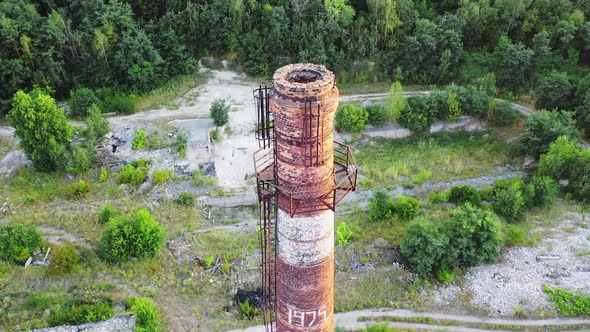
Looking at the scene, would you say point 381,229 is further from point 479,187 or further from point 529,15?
point 529,15

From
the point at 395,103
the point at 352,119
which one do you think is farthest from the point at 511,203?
the point at 352,119

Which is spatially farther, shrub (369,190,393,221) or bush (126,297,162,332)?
shrub (369,190,393,221)

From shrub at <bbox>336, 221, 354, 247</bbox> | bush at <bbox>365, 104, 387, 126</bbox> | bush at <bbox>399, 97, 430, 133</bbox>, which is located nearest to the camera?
shrub at <bbox>336, 221, 354, 247</bbox>

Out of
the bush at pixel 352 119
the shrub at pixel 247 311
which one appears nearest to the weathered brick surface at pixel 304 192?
the shrub at pixel 247 311

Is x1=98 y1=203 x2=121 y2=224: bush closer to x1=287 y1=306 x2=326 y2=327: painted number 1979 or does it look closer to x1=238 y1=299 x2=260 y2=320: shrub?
x1=238 y1=299 x2=260 y2=320: shrub

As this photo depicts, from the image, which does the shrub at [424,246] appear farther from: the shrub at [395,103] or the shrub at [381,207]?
the shrub at [395,103]

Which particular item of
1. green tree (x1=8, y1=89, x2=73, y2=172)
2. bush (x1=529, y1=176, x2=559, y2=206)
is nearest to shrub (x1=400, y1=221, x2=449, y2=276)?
bush (x1=529, y1=176, x2=559, y2=206)

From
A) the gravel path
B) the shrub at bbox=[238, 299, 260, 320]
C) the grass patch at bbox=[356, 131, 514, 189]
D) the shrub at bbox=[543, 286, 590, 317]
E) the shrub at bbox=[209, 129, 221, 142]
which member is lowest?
the gravel path

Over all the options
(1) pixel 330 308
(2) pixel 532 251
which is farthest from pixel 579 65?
(1) pixel 330 308
